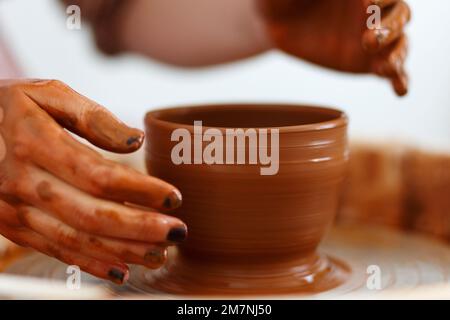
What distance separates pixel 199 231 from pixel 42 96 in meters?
0.32

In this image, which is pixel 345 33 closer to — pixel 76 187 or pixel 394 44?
pixel 394 44

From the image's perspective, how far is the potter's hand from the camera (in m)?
0.81

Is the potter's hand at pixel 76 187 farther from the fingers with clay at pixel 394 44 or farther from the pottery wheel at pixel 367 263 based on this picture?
the fingers with clay at pixel 394 44

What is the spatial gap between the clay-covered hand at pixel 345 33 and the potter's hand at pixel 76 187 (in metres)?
0.43

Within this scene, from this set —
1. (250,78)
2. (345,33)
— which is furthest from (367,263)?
(250,78)

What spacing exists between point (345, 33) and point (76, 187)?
2.53 feet

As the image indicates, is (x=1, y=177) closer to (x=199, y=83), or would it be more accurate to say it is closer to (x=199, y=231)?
(x=199, y=231)

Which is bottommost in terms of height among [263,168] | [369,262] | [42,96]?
[369,262]

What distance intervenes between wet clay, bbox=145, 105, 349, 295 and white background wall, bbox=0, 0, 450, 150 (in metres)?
2.32

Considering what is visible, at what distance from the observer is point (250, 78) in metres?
4.04

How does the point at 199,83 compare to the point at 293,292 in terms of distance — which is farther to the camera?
the point at 199,83

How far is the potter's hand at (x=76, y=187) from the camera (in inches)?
31.9

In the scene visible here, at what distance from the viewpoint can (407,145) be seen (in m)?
1.48
